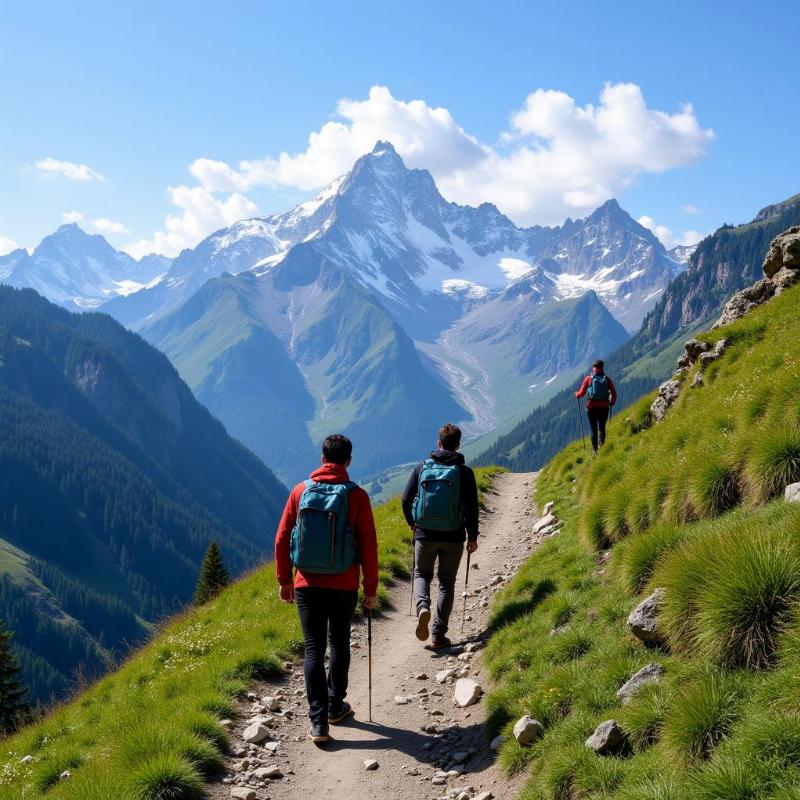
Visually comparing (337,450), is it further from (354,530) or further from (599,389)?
(599,389)

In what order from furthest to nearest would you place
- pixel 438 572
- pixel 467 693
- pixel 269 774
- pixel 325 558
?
pixel 438 572, pixel 467 693, pixel 325 558, pixel 269 774

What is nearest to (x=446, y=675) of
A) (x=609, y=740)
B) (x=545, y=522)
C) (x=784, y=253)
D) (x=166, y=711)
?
(x=166, y=711)

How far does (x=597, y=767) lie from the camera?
245 inches

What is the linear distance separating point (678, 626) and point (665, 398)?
13.1m

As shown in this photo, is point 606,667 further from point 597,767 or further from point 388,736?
point 388,736

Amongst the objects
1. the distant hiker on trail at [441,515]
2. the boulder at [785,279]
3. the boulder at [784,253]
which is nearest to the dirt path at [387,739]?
the distant hiker on trail at [441,515]

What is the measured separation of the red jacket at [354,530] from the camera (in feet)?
29.0

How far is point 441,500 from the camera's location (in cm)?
1147

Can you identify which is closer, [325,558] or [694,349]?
[325,558]

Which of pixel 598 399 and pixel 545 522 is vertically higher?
pixel 598 399

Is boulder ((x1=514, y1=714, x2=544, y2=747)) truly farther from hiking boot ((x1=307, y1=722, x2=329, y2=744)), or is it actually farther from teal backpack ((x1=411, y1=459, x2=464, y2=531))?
teal backpack ((x1=411, y1=459, x2=464, y2=531))

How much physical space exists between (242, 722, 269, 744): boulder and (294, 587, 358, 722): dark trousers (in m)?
0.96

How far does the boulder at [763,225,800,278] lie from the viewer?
70.1 feet

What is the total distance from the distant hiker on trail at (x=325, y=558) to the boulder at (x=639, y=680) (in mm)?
3456
